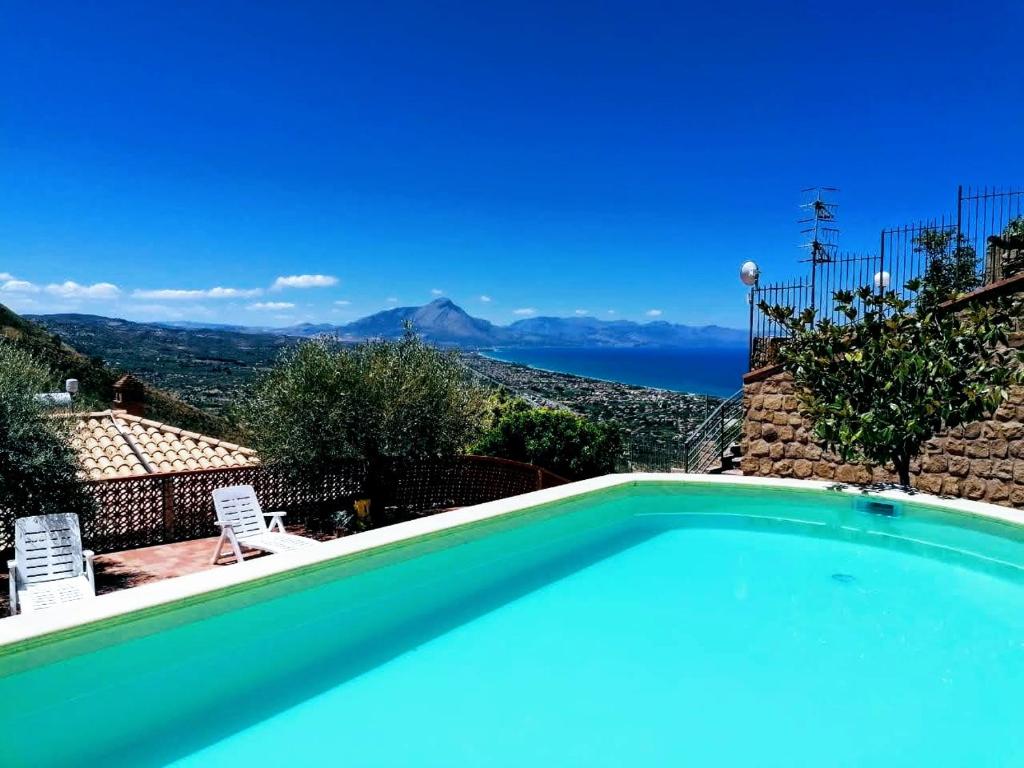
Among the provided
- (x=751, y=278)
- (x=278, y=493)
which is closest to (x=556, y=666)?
(x=278, y=493)

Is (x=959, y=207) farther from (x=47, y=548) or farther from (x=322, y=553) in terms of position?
(x=47, y=548)

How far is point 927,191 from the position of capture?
86.1 feet

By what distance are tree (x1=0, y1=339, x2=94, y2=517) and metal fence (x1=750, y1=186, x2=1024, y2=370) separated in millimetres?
8669

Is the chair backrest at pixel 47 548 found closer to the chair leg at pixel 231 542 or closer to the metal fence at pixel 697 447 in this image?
the chair leg at pixel 231 542

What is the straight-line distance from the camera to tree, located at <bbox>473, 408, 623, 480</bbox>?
12859mm

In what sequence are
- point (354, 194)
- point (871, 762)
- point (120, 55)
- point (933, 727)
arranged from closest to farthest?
point (871, 762) < point (933, 727) < point (120, 55) < point (354, 194)

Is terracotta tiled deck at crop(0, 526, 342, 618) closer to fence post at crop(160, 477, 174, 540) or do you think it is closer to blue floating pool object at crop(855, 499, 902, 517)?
fence post at crop(160, 477, 174, 540)

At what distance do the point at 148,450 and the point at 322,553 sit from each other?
879 centimetres

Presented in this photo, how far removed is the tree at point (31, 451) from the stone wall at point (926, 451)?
8950 mm

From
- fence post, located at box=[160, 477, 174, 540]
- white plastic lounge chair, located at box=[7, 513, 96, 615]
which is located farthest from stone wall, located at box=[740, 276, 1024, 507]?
white plastic lounge chair, located at box=[7, 513, 96, 615]

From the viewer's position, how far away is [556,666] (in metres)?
4.33

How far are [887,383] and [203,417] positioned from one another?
2764 centimetres

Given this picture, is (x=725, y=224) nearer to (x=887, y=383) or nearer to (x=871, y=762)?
(x=887, y=383)

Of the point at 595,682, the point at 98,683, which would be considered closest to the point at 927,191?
the point at 595,682
